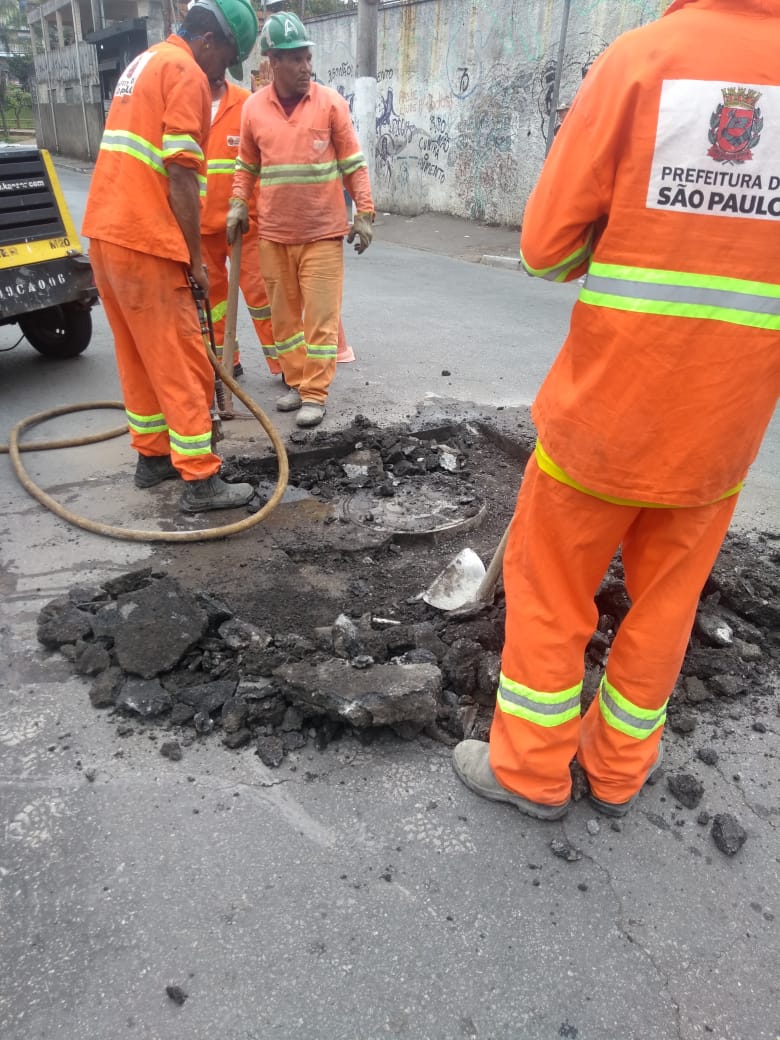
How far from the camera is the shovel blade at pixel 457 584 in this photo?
9.61ft

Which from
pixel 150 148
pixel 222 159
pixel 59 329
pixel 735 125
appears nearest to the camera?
pixel 735 125

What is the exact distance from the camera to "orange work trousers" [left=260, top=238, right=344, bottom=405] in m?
4.79

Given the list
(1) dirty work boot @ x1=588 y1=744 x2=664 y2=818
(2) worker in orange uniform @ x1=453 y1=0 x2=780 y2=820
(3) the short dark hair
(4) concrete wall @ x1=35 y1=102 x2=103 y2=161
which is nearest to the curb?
(3) the short dark hair

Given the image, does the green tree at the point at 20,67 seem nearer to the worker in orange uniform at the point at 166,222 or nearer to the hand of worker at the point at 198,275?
the worker in orange uniform at the point at 166,222

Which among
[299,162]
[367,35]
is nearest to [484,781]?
[299,162]

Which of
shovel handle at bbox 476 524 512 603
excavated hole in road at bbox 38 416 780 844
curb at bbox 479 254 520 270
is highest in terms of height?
shovel handle at bbox 476 524 512 603

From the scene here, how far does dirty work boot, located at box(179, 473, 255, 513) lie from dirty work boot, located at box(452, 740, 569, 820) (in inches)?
78.8

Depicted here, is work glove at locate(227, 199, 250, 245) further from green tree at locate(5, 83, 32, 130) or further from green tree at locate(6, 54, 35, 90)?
green tree at locate(6, 54, 35, 90)

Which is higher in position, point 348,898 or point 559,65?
point 559,65

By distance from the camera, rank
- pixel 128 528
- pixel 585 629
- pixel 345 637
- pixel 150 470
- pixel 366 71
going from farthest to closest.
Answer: pixel 366 71 < pixel 150 470 < pixel 128 528 < pixel 345 637 < pixel 585 629

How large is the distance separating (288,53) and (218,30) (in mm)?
1220

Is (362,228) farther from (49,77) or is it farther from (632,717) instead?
(49,77)

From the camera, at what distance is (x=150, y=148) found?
126 inches

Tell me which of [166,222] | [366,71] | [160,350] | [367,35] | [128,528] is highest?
[367,35]
